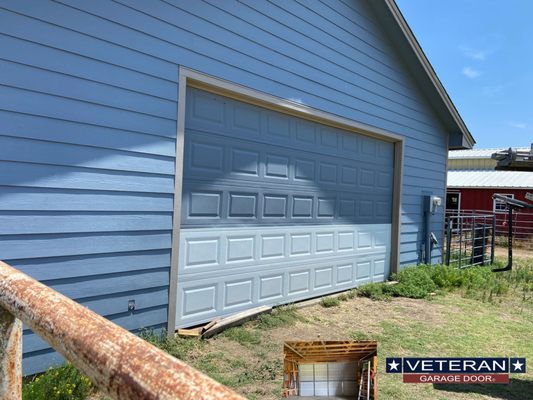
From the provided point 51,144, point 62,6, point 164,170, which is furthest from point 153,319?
point 62,6

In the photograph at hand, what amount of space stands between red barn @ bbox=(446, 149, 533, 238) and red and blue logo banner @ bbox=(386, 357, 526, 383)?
1500 cm

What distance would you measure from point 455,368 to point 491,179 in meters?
Result: 20.7

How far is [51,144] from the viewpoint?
3.43 m

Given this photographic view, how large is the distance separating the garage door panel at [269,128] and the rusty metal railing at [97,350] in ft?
11.8

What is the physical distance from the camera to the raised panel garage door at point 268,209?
471 centimetres

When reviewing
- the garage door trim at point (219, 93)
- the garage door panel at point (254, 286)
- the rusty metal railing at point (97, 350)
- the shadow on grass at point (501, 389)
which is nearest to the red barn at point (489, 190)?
the garage door panel at point (254, 286)

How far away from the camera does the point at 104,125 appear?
3746 mm

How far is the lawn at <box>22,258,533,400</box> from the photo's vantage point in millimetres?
3634

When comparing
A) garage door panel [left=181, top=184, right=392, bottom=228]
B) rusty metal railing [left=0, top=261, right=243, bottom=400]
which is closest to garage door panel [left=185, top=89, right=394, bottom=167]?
garage door panel [left=181, top=184, right=392, bottom=228]

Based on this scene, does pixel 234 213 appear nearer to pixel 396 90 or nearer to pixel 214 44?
pixel 214 44

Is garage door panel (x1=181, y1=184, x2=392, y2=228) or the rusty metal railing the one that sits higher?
garage door panel (x1=181, y1=184, x2=392, y2=228)

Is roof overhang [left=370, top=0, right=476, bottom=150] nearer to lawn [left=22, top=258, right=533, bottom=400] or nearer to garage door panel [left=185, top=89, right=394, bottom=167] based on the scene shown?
garage door panel [left=185, top=89, right=394, bottom=167]

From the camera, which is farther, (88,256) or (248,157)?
(248,157)

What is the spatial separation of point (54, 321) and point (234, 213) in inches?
165
